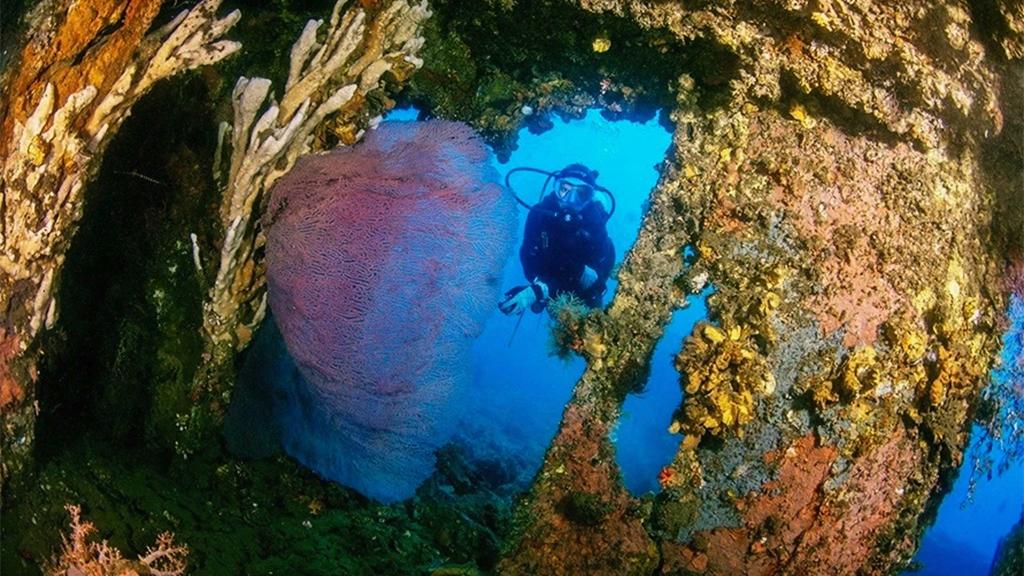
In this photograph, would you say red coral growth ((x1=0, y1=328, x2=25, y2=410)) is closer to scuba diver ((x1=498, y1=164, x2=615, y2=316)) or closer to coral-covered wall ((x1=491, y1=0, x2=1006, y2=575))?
coral-covered wall ((x1=491, y1=0, x2=1006, y2=575))

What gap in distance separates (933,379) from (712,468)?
140 centimetres

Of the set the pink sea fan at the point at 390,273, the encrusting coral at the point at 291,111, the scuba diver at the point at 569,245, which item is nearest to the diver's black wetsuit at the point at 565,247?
the scuba diver at the point at 569,245

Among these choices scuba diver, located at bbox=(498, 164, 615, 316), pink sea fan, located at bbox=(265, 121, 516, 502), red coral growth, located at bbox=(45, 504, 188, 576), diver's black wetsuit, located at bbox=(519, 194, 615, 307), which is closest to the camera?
red coral growth, located at bbox=(45, 504, 188, 576)

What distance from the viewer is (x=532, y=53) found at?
4.40 metres

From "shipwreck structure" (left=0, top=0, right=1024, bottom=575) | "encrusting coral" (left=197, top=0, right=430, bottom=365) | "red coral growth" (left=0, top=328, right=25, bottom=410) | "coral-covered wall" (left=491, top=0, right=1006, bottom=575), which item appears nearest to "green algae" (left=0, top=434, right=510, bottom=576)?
"shipwreck structure" (left=0, top=0, right=1024, bottom=575)

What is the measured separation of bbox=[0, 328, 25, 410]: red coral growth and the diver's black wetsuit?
488 cm

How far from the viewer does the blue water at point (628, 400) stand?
20172 millimetres

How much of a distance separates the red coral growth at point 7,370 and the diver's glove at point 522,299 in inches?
139

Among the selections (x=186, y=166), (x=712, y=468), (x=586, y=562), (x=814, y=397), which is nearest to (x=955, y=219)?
(x=814, y=397)

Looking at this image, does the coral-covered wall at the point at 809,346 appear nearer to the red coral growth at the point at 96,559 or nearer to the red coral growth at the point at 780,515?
the red coral growth at the point at 780,515

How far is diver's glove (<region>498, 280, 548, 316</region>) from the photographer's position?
18.2ft

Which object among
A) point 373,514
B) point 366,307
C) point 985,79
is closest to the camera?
point 985,79

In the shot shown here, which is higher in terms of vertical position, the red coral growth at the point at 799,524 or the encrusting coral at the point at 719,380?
the encrusting coral at the point at 719,380

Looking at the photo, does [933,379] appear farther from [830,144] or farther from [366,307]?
[366,307]
